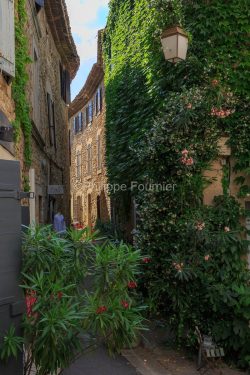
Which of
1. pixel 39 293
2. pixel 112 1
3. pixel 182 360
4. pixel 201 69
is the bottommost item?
pixel 182 360

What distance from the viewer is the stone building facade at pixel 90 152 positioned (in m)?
19.5

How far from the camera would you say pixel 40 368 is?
3455 mm

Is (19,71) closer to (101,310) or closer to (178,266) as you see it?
(178,266)

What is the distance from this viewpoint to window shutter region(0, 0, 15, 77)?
19.6 ft

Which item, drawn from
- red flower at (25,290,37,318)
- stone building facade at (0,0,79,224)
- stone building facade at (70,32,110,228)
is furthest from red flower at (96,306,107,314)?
stone building facade at (70,32,110,228)

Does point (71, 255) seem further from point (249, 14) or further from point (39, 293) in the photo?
point (249, 14)

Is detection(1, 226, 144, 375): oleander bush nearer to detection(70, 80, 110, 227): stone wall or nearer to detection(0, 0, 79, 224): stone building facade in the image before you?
detection(0, 0, 79, 224): stone building facade

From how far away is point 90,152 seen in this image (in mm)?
23703

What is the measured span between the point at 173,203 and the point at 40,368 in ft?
12.5

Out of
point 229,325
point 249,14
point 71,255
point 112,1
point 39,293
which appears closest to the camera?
point 39,293

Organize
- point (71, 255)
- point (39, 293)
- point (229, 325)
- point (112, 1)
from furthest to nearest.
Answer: point (112, 1), point (229, 325), point (71, 255), point (39, 293)

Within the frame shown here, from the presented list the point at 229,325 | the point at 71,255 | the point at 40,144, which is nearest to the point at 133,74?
the point at 40,144

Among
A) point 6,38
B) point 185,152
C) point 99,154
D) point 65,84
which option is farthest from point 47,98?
point 185,152

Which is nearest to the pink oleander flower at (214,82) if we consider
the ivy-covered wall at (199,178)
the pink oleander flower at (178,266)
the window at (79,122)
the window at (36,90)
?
the ivy-covered wall at (199,178)
